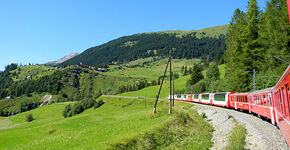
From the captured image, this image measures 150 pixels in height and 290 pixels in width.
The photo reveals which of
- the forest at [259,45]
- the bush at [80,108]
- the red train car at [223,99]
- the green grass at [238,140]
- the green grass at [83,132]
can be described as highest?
the forest at [259,45]

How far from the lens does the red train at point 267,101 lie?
1055 cm

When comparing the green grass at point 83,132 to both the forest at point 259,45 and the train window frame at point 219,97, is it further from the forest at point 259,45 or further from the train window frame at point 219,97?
the forest at point 259,45

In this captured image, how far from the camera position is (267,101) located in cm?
1891

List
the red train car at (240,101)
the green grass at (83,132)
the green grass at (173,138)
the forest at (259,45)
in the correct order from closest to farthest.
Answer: the green grass at (173,138) → the green grass at (83,132) → the red train car at (240,101) → the forest at (259,45)

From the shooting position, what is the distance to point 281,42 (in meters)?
38.9

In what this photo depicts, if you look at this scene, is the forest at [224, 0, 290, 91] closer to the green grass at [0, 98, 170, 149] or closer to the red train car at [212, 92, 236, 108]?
the red train car at [212, 92, 236, 108]

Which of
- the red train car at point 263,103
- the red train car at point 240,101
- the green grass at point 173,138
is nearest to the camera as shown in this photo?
the red train car at point 263,103

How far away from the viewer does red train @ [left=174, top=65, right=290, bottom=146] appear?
1055cm

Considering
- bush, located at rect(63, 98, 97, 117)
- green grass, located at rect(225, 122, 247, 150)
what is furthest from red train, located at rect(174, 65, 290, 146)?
bush, located at rect(63, 98, 97, 117)

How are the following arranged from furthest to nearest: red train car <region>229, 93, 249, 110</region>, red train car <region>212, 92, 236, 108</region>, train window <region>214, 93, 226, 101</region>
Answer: train window <region>214, 93, 226, 101</region> → red train car <region>212, 92, 236, 108</region> → red train car <region>229, 93, 249, 110</region>

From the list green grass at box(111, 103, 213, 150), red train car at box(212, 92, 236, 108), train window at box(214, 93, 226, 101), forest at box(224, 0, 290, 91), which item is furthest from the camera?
train window at box(214, 93, 226, 101)

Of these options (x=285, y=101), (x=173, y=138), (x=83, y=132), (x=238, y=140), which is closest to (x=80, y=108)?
(x=83, y=132)

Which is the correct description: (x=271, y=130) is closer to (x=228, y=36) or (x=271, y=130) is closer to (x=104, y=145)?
(x=104, y=145)

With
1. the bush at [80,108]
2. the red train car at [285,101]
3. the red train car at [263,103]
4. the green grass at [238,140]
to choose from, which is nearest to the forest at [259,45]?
the red train car at [263,103]
